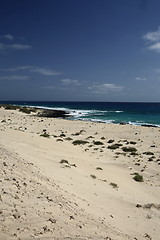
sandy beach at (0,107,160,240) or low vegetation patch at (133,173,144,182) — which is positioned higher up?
sandy beach at (0,107,160,240)

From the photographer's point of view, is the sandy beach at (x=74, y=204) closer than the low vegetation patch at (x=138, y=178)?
Yes

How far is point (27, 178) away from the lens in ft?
27.1

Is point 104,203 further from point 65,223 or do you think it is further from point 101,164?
point 101,164

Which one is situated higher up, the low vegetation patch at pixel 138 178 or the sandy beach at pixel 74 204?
the sandy beach at pixel 74 204

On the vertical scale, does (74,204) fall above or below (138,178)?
above

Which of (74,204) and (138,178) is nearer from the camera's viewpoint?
(74,204)

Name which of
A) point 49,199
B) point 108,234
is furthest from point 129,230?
point 49,199

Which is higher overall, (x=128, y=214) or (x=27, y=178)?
(x=27, y=178)

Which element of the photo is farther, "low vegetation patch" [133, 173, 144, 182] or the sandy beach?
"low vegetation patch" [133, 173, 144, 182]

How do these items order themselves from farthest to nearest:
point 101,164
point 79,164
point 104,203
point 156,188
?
point 101,164 → point 79,164 → point 156,188 → point 104,203

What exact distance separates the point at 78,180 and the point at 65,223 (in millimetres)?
4469

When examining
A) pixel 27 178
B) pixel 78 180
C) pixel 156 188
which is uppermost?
pixel 27 178

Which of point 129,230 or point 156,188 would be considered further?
point 156,188

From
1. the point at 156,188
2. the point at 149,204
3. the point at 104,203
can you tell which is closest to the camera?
the point at 104,203
